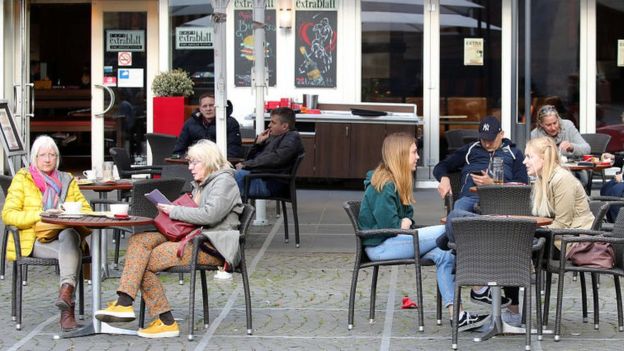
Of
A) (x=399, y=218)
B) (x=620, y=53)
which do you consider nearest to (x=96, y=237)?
(x=399, y=218)

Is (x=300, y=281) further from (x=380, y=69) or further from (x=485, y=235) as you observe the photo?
(x=380, y=69)

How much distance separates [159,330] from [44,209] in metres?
1.30

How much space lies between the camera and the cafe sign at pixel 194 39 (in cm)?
1788

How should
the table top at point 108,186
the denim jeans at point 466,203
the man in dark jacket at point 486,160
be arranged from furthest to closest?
the man in dark jacket at point 486,160
the table top at point 108,186
the denim jeans at point 466,203

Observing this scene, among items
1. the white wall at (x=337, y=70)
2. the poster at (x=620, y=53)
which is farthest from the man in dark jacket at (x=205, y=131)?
the poster at (x=620, y=53)

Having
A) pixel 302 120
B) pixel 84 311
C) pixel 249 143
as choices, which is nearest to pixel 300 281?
pixel 84 311

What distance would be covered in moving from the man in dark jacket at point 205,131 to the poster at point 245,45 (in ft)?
14.0

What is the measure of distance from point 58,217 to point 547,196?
3180 mm

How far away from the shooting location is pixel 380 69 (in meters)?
17.7

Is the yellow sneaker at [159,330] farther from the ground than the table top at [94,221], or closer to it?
closer to it

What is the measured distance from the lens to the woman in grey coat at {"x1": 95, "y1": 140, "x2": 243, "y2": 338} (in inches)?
319

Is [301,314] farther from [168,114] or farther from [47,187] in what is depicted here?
[168,114]

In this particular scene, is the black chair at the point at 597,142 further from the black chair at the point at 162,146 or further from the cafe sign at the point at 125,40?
the cafe sign at the point at 125,40

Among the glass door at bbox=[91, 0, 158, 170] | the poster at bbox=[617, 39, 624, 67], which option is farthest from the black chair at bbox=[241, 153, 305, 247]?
the poster at bbox=[617, 39, 624, 67]
